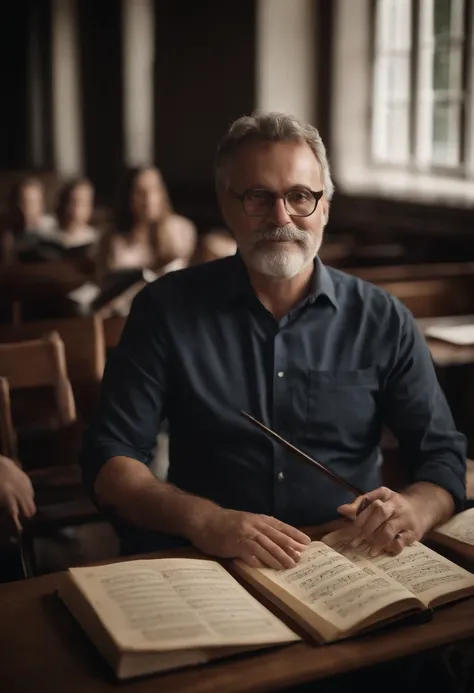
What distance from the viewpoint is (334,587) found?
1274 millimetres

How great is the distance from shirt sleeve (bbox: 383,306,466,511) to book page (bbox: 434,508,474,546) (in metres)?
0.11

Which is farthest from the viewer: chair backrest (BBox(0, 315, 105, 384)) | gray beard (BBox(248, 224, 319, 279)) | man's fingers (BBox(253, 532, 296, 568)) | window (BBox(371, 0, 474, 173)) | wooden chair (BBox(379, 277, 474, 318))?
window (BBox(371, 0, 474, 173))

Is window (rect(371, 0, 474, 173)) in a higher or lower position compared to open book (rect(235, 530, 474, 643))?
higher

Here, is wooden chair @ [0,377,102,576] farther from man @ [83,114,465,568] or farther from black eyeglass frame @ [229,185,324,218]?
black eyeglass frame @ [229,185,324,218]

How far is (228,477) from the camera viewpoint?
1.82 metres

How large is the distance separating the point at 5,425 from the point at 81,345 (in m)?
0.52

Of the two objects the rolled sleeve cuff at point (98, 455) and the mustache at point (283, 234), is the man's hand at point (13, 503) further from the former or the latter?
the mustache at point (283, 234)

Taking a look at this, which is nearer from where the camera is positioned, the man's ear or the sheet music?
the sheet music

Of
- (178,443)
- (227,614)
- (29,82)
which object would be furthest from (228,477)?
(29,82)

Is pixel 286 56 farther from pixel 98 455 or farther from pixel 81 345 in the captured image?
pixel 98 455

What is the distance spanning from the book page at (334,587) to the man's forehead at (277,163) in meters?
0.72

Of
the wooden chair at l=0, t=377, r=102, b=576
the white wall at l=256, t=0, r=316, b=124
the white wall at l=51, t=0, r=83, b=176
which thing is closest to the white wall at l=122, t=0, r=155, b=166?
the white wall at l=51, t=0, r=83, b=176

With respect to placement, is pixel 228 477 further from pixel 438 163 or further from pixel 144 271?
pixel 438 163

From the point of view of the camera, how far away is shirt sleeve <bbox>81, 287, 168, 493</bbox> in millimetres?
1741
